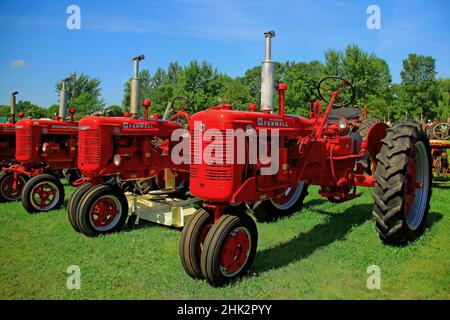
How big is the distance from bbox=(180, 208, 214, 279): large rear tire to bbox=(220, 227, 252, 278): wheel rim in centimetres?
26

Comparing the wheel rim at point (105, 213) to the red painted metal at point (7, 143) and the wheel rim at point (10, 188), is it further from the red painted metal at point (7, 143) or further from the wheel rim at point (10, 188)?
the red painted metal at point (7, 143)

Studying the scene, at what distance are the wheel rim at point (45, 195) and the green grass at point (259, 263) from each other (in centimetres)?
88

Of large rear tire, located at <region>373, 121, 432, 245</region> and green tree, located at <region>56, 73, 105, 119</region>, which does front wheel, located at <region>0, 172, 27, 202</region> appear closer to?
large rear tire, located at <region>373, 121, 432, 245</region>

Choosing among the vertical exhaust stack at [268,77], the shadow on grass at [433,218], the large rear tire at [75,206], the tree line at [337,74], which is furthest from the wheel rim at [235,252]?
the tree line at [337,74]

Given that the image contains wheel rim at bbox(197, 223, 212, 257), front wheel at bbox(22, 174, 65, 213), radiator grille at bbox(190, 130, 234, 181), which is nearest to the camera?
radiator grille at bbox(190, 130, 234, 181)

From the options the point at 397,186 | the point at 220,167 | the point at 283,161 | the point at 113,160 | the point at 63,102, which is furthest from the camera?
the point at 63,102

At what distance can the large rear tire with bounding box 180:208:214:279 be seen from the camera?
11.6ft

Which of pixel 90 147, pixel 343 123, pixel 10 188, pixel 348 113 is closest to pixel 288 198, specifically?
pixel 343 123

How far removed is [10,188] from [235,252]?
20.9 feet

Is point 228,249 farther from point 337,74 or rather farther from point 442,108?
point 442,108

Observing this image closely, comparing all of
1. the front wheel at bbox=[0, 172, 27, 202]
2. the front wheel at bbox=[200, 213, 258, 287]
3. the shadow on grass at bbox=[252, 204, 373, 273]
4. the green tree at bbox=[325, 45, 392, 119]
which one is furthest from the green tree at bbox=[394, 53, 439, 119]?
the front wheel at bbox=[200, 213, 258, 287]

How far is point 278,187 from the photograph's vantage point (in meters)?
4.11

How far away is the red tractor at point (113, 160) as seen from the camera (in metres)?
5.37

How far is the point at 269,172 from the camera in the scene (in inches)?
154
